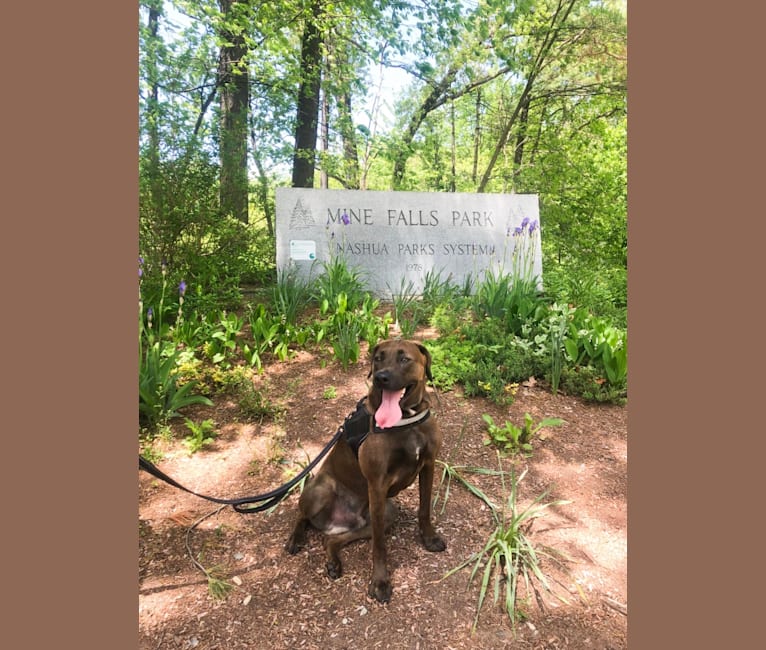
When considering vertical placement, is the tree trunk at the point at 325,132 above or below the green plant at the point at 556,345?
above

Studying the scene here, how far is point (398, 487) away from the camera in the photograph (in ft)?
7.03

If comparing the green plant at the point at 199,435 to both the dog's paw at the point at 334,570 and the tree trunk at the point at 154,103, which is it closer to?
the dog's paw at the point at 334,570

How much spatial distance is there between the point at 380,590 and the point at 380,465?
0.65 meters

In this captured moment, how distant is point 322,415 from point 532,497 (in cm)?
185

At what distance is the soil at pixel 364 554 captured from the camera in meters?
1.90

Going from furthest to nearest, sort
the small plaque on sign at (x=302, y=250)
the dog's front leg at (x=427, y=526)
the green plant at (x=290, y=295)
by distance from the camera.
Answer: the small plaque on sign at (x=302, y=250) → the green plant at (x=290, y=295) → the dog's front leg at (x=427, y=526)

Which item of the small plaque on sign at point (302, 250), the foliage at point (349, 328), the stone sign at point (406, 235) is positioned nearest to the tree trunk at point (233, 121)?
the stone sign at point (406, 235)

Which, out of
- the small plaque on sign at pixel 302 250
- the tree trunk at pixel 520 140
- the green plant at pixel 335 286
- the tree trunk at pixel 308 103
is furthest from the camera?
the tree trunk at pixel 520 140

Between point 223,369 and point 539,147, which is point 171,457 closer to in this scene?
point 223,369

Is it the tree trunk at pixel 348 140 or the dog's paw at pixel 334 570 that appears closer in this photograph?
the dog's paw at pixel 334 570

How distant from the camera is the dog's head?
6.36ft

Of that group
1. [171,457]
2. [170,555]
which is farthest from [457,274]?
[170,555]

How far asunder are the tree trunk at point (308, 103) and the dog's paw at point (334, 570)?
32.3 ft

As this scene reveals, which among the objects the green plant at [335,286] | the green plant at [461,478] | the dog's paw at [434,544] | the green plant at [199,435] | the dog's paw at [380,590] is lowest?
the dog's paw at [380,590]
